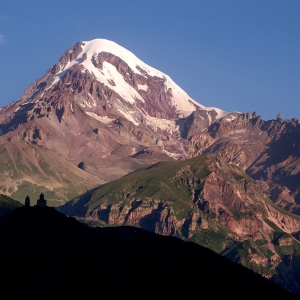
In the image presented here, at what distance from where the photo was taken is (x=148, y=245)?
637 feet

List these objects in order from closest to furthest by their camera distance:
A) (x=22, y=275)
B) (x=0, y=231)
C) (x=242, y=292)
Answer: (x=22, y=275), (x=0, y=231), (x=242, y=292)

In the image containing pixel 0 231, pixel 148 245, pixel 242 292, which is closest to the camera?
pixel 0 231

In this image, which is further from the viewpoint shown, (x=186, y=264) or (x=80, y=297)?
(x=186, y=264)

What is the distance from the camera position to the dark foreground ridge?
145 metres

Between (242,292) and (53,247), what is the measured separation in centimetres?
4465

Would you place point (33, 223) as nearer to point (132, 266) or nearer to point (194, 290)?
point (132, 266)

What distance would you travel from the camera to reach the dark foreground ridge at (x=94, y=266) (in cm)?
14500

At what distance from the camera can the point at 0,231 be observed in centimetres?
15500

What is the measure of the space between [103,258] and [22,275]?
2563 centimetres

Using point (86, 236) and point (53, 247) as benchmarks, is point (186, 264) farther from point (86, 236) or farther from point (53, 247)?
point (53, 247)

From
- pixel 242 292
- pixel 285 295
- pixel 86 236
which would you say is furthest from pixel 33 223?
pixel 285 295

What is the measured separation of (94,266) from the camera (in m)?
159

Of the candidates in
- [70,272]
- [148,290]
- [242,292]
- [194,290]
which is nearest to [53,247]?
[70,272]

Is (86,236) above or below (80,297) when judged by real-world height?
above
